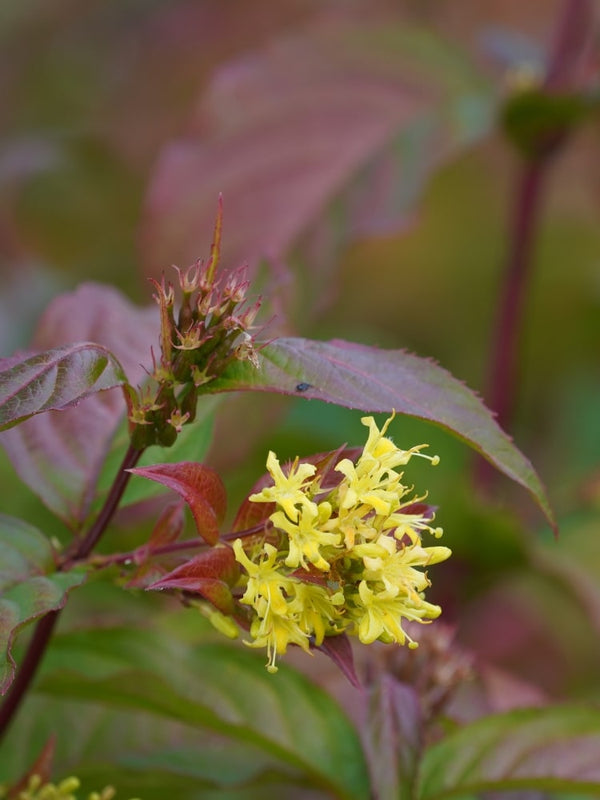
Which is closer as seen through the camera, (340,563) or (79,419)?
(340,563)

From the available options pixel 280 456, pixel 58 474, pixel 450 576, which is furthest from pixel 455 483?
pixel 58 474

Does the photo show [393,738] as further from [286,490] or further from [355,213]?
[355,213]

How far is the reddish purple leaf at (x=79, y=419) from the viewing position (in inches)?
26.1

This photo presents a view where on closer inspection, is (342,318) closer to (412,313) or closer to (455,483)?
(412,313)

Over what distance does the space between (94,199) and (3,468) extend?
76cm

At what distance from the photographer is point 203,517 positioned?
1.81ft

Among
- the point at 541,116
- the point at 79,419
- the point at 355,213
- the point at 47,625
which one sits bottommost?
the point at 47,625

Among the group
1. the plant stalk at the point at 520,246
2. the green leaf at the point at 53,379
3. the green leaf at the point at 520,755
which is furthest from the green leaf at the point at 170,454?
Result: the plant stalk at the point at 520,246

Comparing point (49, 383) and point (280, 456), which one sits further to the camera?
point (280, 456)

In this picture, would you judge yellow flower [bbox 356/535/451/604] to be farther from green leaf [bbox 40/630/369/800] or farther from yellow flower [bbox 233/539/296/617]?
green leaf [bbox 40/630/369/800]

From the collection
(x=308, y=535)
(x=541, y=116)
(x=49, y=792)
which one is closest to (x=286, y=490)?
(x=308, y=535)

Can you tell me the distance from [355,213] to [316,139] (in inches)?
4.3

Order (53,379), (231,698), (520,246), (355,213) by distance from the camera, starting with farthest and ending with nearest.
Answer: (520,246), (355,213), (231,698), (53,379)

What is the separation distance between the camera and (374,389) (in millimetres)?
546
